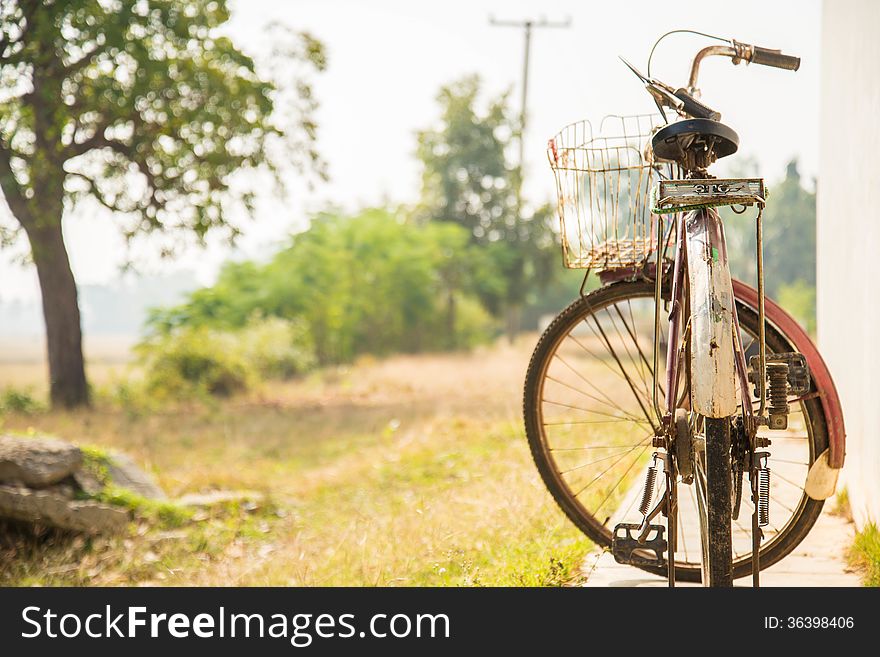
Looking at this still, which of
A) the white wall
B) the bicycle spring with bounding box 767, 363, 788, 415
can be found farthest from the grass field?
the white wall

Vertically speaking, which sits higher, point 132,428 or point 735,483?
point 735,483

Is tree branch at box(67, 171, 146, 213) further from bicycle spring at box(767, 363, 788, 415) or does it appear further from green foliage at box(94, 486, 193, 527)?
bicycle spring at box(767, 363, 788, 415)

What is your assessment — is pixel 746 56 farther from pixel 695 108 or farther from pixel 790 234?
pixel 790 234

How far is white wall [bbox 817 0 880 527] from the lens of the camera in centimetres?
287

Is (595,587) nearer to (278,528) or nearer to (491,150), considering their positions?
(278,528)

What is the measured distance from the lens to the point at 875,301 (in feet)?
9.38

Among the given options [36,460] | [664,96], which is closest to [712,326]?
[664,96]

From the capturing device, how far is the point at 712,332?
1.98 m

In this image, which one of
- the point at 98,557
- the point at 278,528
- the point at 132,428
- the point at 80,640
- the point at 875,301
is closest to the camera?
the point at 80,640

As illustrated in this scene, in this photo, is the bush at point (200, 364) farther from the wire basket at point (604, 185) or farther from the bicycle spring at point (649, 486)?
the bicycle spring at point (649, 486)

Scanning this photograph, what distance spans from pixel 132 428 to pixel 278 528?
4.71m

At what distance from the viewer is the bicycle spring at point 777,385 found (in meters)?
2.09

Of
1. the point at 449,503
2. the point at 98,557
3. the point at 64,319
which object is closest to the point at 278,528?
the point at 98,557

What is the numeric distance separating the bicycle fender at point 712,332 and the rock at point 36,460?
4.03 meters
